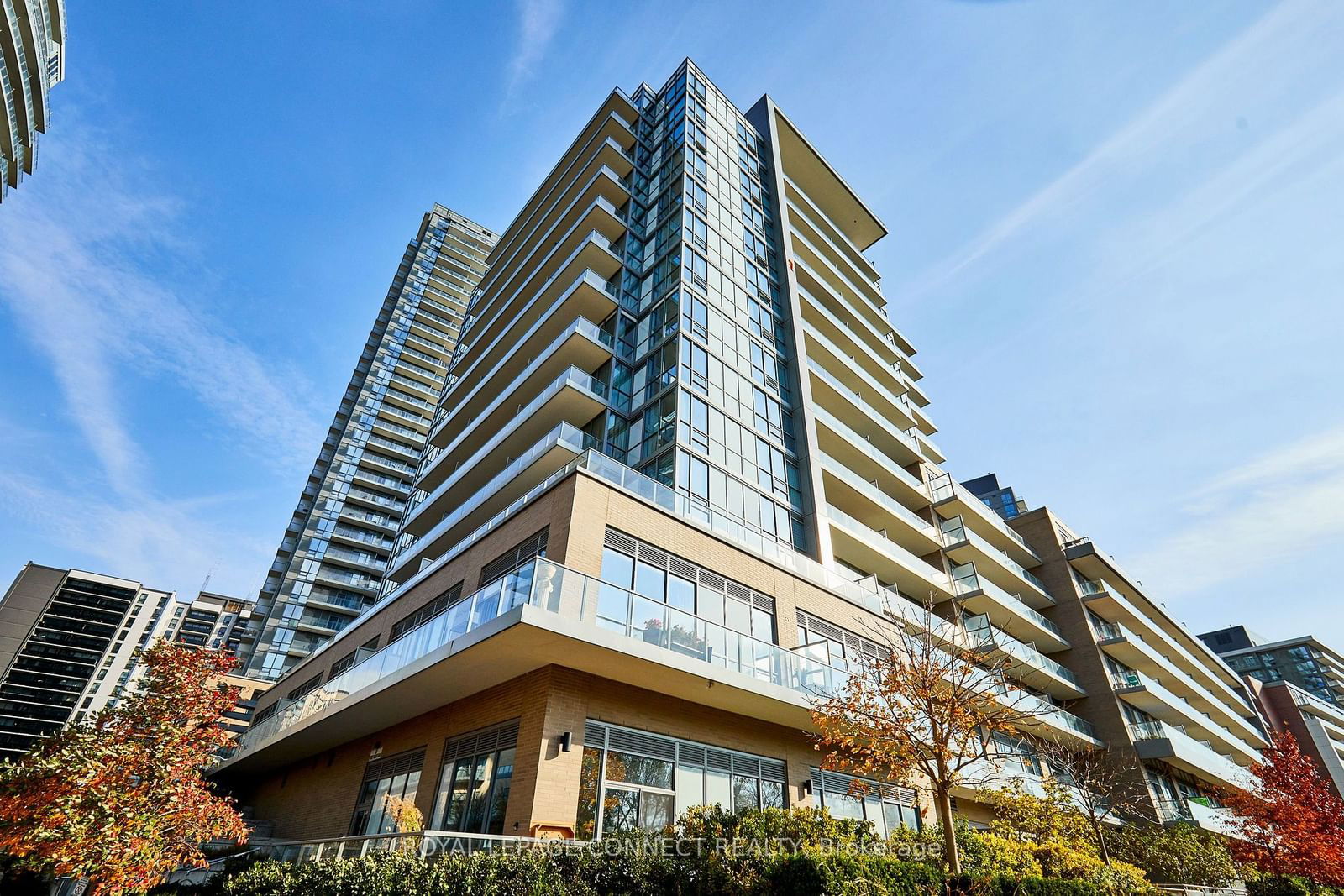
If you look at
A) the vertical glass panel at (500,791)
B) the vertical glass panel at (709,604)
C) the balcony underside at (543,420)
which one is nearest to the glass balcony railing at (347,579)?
the balcony underside at (543,420)

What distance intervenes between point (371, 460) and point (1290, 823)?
72508 millimetres

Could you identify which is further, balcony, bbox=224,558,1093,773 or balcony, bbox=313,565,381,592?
balcony, bbox=313,565,381,592

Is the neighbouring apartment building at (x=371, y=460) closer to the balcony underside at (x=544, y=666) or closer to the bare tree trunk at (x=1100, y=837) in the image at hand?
the balcony underside at (x=544, y=666)

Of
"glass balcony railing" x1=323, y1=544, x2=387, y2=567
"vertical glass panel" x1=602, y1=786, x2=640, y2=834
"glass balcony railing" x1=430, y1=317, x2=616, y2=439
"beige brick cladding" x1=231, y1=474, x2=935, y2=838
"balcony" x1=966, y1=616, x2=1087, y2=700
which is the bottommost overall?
"vertical glass panel" x1=602, y1=786, x2=640, y2=834

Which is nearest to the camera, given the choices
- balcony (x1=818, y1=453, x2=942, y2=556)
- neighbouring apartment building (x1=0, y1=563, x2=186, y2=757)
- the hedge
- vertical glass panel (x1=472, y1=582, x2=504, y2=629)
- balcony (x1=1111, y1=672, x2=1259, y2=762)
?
the hedge

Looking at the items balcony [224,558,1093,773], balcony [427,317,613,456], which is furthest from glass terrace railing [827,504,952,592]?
balcony [427,317,613,456]

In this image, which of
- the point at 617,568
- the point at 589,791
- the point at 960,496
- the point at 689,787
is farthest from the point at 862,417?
the point at 589,791

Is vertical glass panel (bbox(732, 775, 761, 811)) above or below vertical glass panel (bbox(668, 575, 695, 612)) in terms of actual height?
below

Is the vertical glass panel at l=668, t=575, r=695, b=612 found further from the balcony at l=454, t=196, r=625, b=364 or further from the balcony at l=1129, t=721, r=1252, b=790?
the balcony at l=1129, t=721, r=1252, b=790

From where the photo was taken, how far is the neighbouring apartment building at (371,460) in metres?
59.0

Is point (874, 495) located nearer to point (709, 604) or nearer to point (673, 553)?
point (709, 604)

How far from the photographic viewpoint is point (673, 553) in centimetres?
1716

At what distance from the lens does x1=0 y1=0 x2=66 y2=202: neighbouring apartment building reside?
37688mm

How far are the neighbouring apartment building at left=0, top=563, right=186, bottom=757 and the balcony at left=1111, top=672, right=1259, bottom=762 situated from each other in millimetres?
129666
